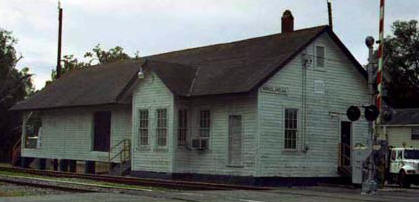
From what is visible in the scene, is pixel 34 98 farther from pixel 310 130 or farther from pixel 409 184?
pixel 409 184

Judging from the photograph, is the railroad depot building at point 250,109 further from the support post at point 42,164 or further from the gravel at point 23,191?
the support post at point 42,164

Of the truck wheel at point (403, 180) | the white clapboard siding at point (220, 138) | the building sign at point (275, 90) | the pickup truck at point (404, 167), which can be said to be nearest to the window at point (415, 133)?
the pickup truck at point (404, 167)

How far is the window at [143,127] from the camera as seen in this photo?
1155 inches

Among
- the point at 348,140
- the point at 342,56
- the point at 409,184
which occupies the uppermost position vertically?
the point at 342,56

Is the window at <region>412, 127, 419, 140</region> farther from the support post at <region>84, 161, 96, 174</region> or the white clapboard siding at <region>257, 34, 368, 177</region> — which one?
the support post at <region>84, 161, 96, 174</region>

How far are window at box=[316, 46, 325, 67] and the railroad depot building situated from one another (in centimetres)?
4

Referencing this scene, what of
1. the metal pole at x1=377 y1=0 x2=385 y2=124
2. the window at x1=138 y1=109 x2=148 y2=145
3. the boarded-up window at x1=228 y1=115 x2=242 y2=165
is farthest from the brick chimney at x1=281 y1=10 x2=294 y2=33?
the metal pole at x1=377 y1=0 x2=385 y2=124

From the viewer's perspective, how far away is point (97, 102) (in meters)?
32.3

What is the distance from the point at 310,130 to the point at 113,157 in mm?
10107

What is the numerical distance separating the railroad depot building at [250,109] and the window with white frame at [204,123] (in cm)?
4

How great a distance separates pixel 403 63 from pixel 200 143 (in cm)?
5176

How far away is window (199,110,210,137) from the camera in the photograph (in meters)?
27.7

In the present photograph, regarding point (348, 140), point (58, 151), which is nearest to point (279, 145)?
point (348, 140)

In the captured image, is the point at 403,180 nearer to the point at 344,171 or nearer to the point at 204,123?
the point at 344,171
